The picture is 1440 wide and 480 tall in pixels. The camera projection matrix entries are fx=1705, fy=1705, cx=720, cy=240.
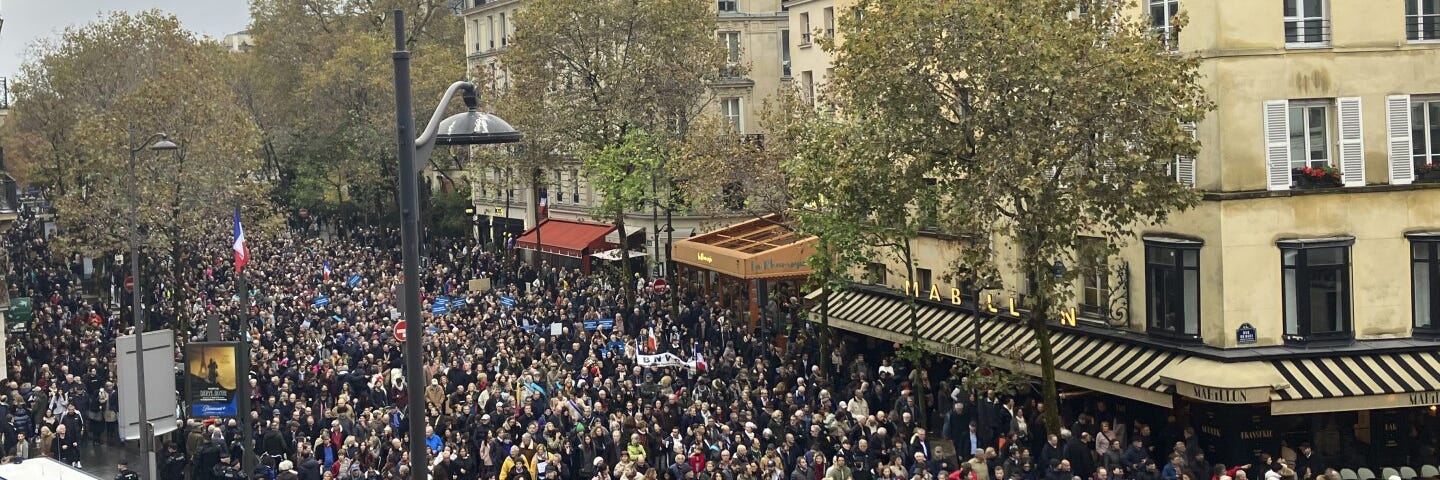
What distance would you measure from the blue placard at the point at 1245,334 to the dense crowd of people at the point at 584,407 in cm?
191

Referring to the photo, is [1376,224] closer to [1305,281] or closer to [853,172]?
[1305,281]

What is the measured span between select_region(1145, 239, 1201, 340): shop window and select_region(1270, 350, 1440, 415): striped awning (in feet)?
5.57

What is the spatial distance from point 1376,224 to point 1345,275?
98 cm

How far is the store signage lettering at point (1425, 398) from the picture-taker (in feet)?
85.8

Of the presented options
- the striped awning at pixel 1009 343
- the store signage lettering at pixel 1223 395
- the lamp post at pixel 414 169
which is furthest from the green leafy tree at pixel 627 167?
the lamp post at pixel 414 169

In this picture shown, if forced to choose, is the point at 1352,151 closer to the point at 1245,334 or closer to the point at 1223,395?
the point at 1245,334

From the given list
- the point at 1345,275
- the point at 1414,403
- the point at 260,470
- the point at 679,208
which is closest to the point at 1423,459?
the point at 1414,403

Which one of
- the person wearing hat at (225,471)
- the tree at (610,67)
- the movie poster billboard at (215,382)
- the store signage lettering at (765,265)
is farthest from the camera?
the tree at (610,67)

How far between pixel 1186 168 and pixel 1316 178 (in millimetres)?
2040

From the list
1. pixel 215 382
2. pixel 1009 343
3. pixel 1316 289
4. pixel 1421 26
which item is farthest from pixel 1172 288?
pixel 215 382

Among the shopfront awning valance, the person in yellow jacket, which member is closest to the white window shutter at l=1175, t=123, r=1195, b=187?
the shopfront awning valance

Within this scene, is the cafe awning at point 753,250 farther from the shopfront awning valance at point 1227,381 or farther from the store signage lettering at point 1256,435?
the store signage lettering at point 1256,435

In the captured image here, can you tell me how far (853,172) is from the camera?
91.0 feet

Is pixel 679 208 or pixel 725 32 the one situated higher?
pixel 725 32
